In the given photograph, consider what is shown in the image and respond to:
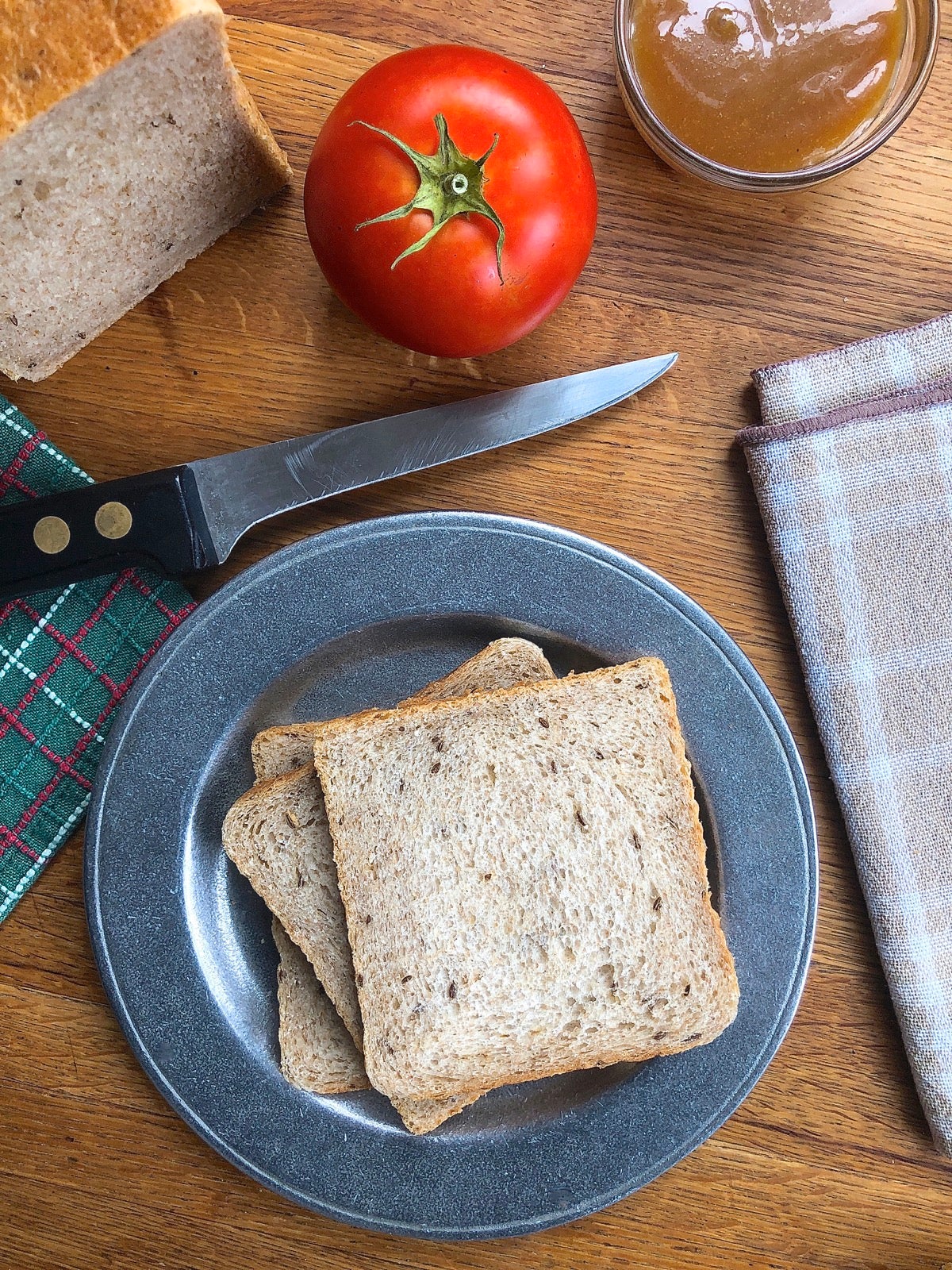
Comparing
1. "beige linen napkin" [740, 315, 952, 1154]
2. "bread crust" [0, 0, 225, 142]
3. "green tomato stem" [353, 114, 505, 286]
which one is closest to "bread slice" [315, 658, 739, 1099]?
"beige linen napkin" [740, 315, 952, 1154]

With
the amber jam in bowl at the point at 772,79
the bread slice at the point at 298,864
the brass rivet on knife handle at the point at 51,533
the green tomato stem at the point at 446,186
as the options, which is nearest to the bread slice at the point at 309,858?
the bread slice at the point at 298,864

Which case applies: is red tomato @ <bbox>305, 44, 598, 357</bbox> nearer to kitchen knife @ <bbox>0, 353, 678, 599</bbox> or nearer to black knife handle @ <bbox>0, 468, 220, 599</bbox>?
kitchen knife @ <bbox>0, 353, 678, 599</bbox>

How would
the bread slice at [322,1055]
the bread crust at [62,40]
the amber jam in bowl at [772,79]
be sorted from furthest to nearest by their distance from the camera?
the bread slice at [322,1055] → the amber jam in bowl at [772,79] → the bread crust at [62,40]

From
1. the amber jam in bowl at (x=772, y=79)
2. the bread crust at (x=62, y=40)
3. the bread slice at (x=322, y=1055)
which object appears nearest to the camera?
the bread crust at (x=62, y=40)

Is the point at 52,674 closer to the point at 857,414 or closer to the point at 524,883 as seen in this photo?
the point at 524,883

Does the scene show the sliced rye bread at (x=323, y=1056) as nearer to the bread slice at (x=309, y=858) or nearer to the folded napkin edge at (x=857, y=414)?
the bread slice at (x=309, y=858)

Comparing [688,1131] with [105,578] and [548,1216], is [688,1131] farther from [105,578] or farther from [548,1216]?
[105,578]
